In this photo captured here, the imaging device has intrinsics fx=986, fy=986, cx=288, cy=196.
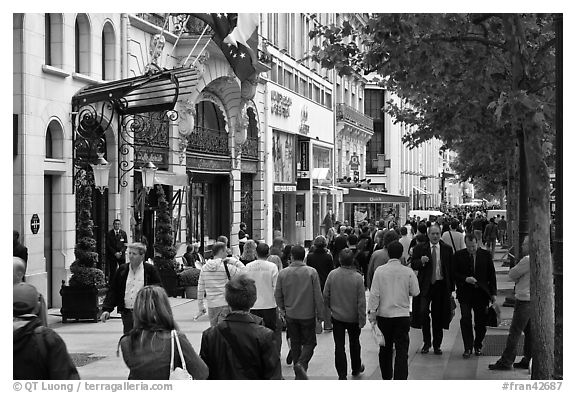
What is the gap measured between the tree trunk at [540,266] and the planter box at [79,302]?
8517mm

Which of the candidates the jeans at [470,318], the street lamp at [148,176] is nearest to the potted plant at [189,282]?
the street lamp at [148,176]

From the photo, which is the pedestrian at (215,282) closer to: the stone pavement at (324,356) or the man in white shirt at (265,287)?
the man in white shirt at (265,287)

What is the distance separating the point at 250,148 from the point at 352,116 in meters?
24.9

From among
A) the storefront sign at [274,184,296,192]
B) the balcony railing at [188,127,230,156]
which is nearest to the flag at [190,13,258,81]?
the balcony railing at [188,127,230,156]

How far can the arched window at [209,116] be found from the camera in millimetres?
31203

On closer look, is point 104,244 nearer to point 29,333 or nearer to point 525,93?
point 525,93

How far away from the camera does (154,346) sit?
6.38 m

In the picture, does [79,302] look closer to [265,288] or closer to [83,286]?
[83,286]

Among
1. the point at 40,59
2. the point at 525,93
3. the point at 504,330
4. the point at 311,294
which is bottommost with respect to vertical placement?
the point at 504,330

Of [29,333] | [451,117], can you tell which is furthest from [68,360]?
[451,117]

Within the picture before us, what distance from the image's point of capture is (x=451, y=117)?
16109mm

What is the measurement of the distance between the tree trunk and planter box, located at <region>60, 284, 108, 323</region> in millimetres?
8517

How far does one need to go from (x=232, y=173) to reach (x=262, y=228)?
5426mm

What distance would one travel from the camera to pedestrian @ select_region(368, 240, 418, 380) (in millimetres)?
10914
